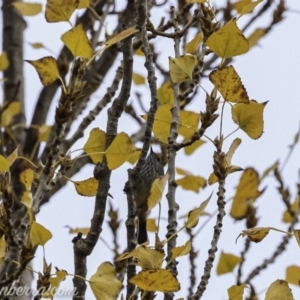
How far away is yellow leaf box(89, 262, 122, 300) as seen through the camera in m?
1.67

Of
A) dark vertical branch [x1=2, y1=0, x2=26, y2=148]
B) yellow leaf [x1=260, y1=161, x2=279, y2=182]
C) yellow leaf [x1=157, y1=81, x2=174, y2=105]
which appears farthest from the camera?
dark vertical branch [x1=2, y1=0, x2=26, y2=148]

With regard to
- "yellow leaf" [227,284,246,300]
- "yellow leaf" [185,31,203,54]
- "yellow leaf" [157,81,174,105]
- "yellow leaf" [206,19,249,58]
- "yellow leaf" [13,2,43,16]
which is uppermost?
"yellow leaf" [13,2,43,16]

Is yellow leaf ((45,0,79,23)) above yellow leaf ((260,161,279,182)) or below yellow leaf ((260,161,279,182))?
below

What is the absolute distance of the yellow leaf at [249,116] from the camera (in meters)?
1.73

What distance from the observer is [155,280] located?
1502mm

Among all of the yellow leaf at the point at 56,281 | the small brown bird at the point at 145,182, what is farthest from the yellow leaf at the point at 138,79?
the yellow leaf at the point at 56,281

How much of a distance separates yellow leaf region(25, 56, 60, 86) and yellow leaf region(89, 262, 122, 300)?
1.73 ft

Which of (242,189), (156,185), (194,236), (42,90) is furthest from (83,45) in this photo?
(42,90)

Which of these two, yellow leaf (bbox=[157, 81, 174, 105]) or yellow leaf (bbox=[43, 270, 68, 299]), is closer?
yellow leaf (bbox=[43, 270, 68, 299])

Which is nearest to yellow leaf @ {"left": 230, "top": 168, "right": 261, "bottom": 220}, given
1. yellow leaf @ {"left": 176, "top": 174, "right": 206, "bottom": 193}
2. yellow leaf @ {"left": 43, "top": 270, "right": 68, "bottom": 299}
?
yellow leaf @ {"left": 176, "top": 174, "right": 206, "bottom": 193}

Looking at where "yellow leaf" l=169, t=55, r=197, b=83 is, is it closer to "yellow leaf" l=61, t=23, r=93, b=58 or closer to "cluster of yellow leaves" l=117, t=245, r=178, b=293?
"yellow leaf" l=61, t=23, r=93, b=58

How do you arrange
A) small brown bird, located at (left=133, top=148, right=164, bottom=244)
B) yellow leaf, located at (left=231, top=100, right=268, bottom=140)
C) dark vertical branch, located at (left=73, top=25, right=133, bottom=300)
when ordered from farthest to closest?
small brown bird, located at (left=133, top=148, right=164, bottom=244)
dark vertical branch, located at (left=73, top=25, right=133, bottom=300)
yellow leaf, located at (left=231, top=100, right=268, bottom=140)

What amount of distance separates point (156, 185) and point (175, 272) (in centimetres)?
23

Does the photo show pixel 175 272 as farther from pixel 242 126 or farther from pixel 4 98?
pixel 4 98
